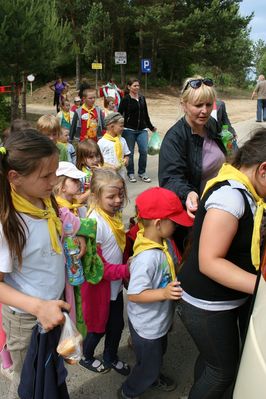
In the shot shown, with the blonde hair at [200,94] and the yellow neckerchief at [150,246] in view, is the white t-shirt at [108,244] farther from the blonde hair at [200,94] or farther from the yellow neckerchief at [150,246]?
the blonde hair at [200,94]

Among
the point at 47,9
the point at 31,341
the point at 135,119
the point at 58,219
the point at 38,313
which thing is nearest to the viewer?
the point at 38,313

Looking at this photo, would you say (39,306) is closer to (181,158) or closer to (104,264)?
(104,264)

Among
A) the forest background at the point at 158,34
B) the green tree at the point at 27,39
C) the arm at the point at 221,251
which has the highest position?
the forest background at the point at 158,34

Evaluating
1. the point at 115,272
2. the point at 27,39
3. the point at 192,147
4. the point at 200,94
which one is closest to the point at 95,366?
the point at 115,272

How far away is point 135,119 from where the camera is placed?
752 centimetres

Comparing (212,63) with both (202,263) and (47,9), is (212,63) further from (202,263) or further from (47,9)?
(202,263)

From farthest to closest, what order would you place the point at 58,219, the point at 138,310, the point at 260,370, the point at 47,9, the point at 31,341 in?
the point at 47,9
the point at 138,310
the point at 58,219
the point at 31,341
the point at 260,370

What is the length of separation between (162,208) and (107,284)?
0.68 meters

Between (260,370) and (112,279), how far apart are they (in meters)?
1.23

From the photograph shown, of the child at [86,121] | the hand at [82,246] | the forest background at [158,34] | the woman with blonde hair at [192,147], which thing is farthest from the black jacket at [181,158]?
the forest background at [158,34]

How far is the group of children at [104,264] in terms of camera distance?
65.6 inches

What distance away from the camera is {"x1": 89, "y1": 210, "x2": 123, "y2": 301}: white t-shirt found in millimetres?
2420

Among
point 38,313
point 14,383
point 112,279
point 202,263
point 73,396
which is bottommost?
point 73,396

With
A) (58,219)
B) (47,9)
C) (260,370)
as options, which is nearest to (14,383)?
(58,219)
